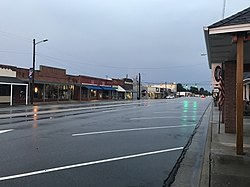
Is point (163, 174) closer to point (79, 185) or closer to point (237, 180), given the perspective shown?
point (237, 180)

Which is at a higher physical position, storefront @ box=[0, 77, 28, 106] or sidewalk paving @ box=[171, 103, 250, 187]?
storefront @ box=[0, 77, 28, 106]

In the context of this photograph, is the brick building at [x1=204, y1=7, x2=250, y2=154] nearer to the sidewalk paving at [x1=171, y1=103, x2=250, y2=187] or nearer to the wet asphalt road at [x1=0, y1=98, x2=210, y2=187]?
the sidewalk paving at [x1=171, y1=103, x2=250, y2=187]

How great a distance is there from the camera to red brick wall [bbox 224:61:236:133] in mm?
12602

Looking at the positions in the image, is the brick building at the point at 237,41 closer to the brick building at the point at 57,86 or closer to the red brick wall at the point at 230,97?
the red brick wall at the point at 230,97

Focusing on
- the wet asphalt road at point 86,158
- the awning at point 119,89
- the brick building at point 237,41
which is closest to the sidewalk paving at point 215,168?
the wet asphalt road at point 86,158

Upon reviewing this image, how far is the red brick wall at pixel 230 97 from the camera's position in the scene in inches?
496

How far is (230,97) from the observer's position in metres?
12.8

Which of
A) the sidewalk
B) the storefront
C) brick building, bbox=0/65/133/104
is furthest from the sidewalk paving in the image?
brick building, bbox=0/65/133/104

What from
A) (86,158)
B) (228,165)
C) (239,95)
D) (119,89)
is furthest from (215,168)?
(119,89)

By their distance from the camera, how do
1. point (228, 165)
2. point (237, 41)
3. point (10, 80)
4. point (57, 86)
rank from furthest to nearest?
point (57, 86), point (10, 80), point (237, 41), point (228, 165)

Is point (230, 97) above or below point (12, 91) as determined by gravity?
below

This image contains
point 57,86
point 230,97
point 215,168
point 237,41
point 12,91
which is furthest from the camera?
point 57,86

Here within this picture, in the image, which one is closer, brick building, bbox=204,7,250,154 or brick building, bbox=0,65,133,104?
brick building, bbox=204,7,250,154

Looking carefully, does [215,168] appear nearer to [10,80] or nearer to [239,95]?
[239,95]
